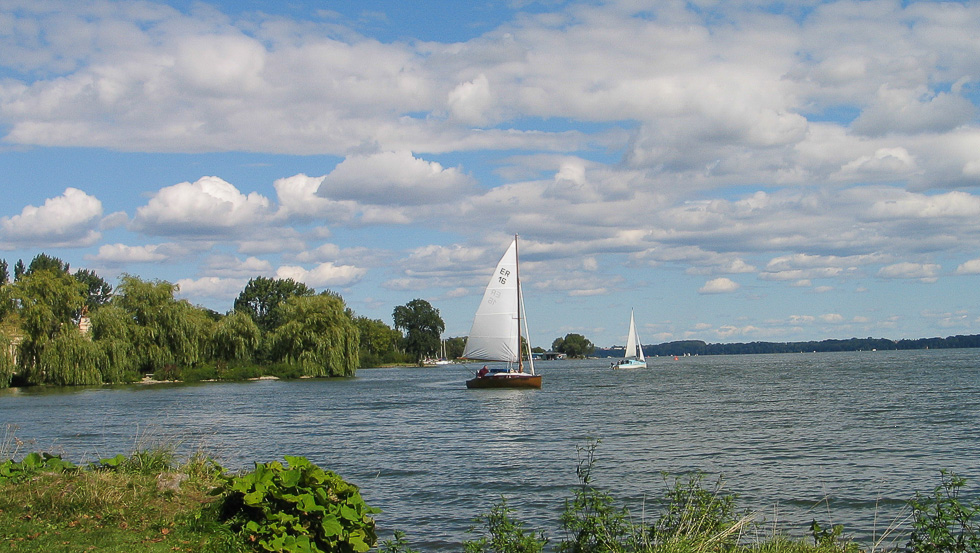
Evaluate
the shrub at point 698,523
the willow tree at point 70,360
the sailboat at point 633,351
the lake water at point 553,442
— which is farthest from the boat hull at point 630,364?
the shrub at point 698,523

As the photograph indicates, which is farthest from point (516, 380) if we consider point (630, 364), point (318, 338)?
point (630, 364)

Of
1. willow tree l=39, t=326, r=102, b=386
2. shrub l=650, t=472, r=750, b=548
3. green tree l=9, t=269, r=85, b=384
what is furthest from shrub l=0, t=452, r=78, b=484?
green tree l=9, t=269, r=85, b=384

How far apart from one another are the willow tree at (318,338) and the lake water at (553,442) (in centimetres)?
2615

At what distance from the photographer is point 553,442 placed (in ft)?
85.3

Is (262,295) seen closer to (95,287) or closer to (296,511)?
(95,287)

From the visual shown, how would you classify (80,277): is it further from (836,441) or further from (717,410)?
(836,441)

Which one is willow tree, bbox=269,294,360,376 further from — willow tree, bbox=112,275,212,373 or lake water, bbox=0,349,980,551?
lake water, bbox=0,349,980,551

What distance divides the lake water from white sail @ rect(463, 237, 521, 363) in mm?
6310

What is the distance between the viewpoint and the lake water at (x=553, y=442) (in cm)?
1581

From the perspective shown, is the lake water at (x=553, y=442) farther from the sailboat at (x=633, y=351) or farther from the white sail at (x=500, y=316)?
the sailboat at (x=633, y=351)

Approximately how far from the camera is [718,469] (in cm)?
1983

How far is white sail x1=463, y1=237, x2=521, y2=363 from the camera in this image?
56.8m

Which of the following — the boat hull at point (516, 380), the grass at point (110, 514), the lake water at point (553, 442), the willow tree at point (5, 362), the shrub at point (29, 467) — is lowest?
the lake water at point (553, 442)

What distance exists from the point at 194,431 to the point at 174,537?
2151 cm
